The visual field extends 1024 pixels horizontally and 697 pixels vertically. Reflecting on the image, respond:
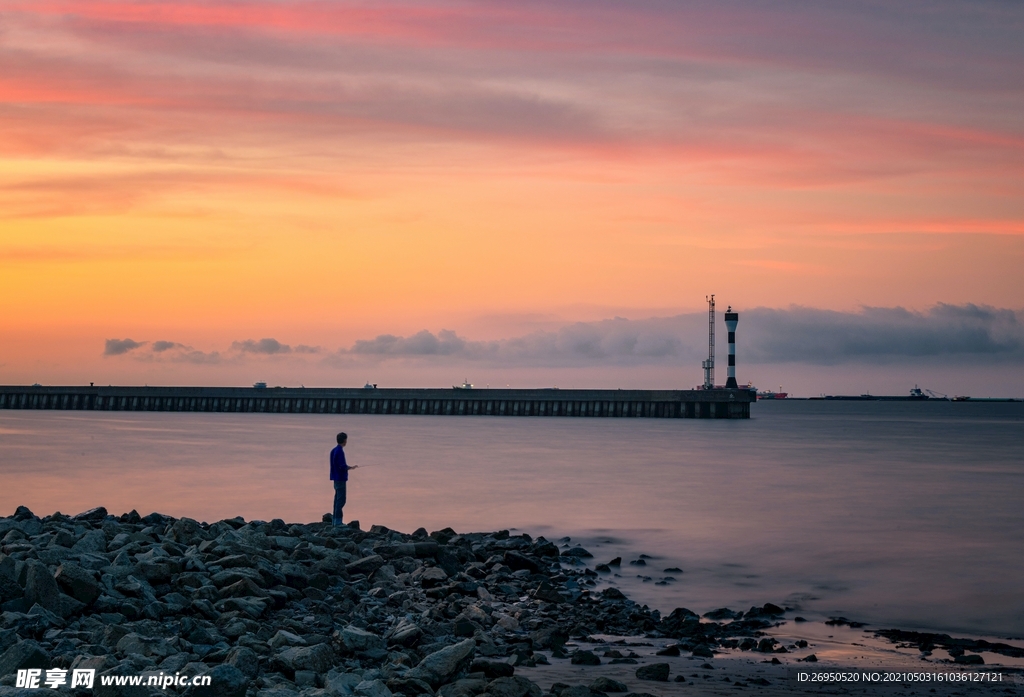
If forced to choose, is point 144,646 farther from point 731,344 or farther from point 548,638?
point 731,344

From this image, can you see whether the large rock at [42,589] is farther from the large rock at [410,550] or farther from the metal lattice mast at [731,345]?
the metal lattice mast at [731,345]

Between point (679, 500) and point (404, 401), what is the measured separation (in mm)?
85602

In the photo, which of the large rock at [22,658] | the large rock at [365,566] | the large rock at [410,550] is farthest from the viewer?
the large rock at [410,550]

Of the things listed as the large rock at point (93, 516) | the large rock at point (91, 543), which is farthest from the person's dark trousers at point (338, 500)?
the large rock at point (91, 543)

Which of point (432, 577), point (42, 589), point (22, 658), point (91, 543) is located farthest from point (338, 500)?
point (22, 658)

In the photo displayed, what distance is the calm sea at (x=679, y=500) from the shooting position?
691 inches

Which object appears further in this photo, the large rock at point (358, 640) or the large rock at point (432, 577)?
the large rock at point (432, 577)

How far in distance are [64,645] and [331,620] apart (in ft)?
10.9

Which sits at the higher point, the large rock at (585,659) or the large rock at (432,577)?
the large rock at (432,577)

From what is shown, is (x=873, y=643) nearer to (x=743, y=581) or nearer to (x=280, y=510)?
(x=743, y=581)

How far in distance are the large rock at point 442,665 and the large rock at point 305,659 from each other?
0.88 m

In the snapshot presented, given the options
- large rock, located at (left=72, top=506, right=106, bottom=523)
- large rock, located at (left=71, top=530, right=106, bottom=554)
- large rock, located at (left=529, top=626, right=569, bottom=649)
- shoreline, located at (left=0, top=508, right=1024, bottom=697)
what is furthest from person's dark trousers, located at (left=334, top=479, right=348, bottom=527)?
large rock, located at (left=529, top=626, right=569, bottom=649)

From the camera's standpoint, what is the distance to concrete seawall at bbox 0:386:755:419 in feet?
315

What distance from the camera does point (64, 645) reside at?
373 inches
